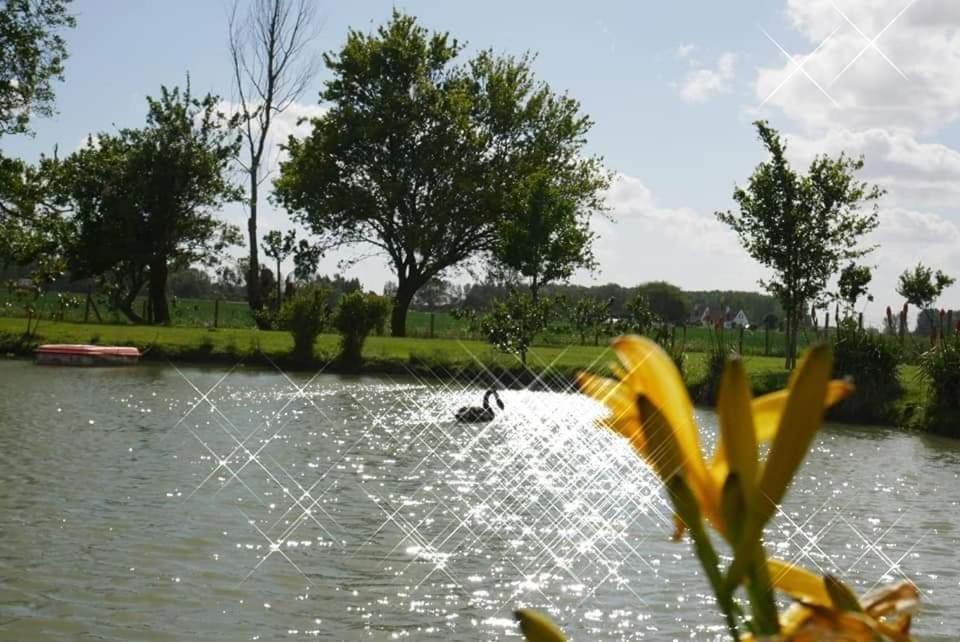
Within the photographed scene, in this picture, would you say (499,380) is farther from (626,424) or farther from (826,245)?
(626,424)

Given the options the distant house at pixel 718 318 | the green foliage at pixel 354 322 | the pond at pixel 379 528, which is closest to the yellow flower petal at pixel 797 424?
the pond at pixel 379 528

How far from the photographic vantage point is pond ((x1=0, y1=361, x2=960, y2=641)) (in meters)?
6.93

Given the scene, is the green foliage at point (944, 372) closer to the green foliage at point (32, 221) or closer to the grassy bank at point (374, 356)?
the grassy bank at point (374, 356)

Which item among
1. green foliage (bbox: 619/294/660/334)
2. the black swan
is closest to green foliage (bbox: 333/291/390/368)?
green foliage (bbox: 619/294/660/334)

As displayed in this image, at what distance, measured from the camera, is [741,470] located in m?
0.39

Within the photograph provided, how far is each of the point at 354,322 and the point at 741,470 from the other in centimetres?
2611

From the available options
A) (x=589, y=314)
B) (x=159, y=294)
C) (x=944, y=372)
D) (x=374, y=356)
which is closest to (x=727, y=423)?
(x=944, y=372)

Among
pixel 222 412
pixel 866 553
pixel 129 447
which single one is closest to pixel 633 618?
pixel 866 553

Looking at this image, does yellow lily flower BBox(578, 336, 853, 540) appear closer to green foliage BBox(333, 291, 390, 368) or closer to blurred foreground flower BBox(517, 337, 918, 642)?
blurred foreground flower BBox(517, 337, 918, 642)

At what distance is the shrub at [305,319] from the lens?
25.6 m

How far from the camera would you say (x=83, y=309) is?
42188 mm

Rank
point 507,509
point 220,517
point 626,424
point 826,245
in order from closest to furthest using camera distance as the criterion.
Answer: point 626,424, point 220,517, point 507,509, point 826,245

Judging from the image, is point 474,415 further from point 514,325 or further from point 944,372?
point 514,325

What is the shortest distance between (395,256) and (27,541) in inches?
→ 1262
